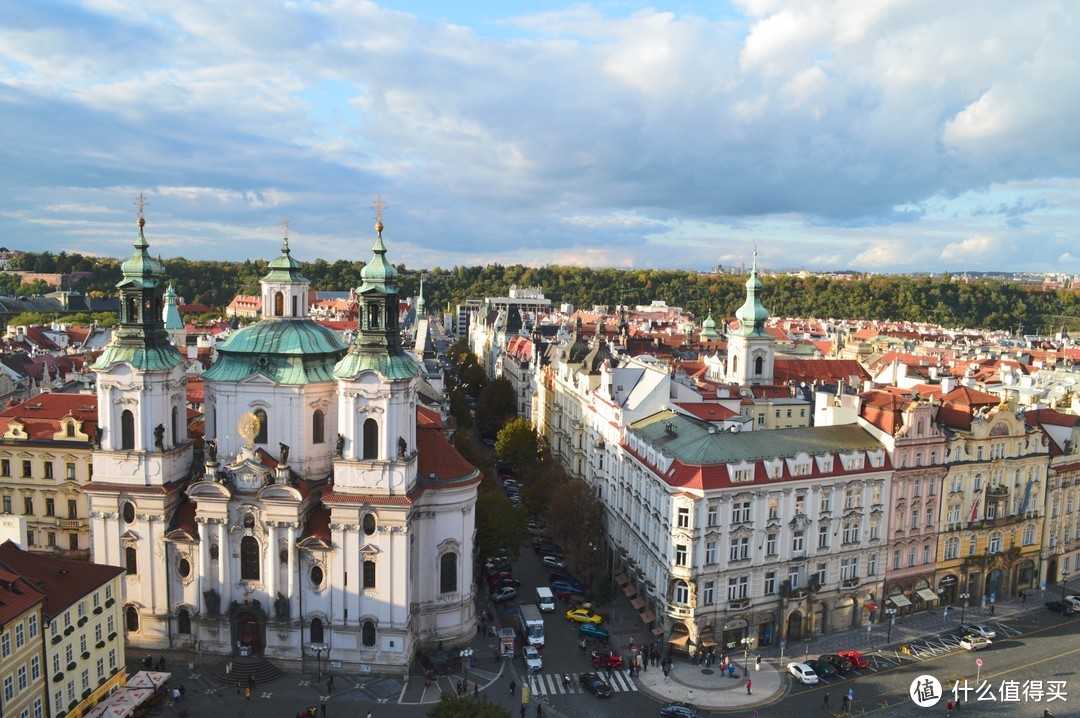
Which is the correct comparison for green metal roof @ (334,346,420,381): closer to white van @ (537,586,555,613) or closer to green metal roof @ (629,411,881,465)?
green metal roof @ (629,411,881,465)

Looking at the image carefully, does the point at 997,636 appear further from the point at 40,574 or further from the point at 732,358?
the point at 40,574

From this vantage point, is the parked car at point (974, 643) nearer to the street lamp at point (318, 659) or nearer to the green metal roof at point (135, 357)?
the street lamp at point (318, 659)

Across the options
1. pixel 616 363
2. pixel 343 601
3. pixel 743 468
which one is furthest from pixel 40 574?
pixel 616 363

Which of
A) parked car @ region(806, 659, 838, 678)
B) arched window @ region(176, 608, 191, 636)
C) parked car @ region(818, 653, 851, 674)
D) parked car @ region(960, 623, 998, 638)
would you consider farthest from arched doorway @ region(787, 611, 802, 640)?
arched window @ region(176, 608, 191, 636)

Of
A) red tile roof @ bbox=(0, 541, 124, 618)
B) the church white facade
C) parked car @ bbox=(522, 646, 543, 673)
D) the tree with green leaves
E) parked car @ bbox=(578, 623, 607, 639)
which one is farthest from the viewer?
parked car @ bbox=(578, 623, 607, 639)

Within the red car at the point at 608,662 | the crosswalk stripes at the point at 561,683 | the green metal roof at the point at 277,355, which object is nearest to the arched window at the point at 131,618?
the green metal roof at the point at 277,355
